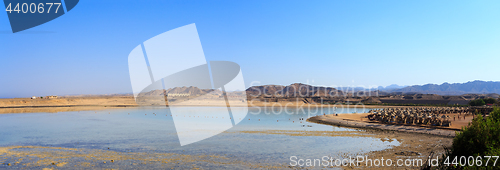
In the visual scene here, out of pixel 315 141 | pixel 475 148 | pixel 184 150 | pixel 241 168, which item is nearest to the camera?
pixel 475 148

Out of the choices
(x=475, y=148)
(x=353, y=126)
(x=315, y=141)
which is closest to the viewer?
(x=475, y=148)

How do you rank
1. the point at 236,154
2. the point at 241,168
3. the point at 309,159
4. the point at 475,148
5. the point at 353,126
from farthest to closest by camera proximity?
the point at 353,126
the point at 236,154
the point at 309,159
the point at 241,168
the point at 475,148

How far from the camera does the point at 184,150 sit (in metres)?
17.5

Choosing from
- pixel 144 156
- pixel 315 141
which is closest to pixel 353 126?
pixel 315 141

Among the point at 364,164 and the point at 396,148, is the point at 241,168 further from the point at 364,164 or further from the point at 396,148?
the point at 396,148

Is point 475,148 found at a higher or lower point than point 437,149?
higher

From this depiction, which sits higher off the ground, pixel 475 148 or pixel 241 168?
pixel 475 148

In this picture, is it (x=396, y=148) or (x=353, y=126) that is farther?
(x=353, y=126)

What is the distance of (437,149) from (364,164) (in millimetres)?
6931

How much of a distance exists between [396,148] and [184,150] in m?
14.3

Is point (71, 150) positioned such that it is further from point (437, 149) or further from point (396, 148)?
point (437, 149)

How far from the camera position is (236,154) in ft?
53.6

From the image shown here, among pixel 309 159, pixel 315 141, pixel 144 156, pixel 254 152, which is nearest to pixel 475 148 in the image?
pixel 309 159

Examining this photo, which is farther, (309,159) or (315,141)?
(315,141)
